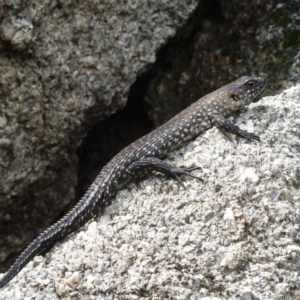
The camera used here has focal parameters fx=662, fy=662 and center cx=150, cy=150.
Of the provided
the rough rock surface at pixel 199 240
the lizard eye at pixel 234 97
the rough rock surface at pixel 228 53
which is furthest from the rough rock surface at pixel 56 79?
the rough rock surface at pixel 199 240

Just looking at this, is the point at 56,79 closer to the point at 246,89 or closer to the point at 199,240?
the point at 246,89

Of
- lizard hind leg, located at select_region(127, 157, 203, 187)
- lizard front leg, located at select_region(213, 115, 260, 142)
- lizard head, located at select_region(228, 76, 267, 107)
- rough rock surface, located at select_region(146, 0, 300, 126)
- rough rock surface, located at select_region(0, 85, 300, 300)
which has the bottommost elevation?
rough rock surface, located at select_region(0, 85, 300, 300)

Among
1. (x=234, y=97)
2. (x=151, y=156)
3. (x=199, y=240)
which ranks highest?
(x=234, y=97)

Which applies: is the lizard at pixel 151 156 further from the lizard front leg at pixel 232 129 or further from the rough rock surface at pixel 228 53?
the rough rock surface at pixel 228 53

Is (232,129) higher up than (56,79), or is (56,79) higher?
(56,79)

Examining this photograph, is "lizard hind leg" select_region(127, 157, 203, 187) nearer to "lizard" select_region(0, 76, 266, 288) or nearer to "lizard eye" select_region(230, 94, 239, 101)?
"lizard" select_region(0, 76, 266, 288)

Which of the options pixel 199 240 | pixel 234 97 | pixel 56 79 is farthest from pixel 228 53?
pixel 199 240

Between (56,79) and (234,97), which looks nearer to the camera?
(234,97)

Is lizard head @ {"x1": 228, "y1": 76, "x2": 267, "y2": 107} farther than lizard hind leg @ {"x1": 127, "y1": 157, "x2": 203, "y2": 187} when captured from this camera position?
Yes

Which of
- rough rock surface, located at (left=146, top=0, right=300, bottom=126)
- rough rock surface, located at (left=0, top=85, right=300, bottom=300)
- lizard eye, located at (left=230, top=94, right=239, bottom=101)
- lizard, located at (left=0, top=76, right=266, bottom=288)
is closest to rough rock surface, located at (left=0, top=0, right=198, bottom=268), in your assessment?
rough rock surface, located at (left=146, top=0, right=300, bottom=126)
